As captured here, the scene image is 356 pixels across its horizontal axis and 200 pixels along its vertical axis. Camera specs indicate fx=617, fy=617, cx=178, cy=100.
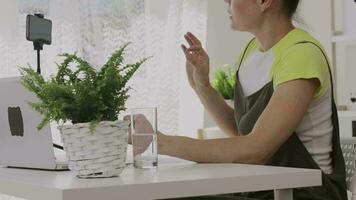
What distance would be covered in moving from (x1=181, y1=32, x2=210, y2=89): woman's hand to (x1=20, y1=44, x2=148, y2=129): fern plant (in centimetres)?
58

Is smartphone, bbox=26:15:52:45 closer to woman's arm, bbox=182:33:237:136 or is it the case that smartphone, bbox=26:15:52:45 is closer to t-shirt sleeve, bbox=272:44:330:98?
woman's arm, bbox=182:33:237:136

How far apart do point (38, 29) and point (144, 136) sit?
0.47 metres

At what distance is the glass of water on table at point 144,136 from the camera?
48.3 inches

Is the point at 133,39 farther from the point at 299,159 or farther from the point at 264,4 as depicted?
the point at 299,159

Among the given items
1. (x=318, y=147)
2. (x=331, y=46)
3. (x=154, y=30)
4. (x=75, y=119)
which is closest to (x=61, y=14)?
(x=154, y=30)

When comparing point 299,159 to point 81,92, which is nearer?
point 81,92

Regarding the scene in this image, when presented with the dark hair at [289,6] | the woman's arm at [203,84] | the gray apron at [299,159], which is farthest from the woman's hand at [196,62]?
the dark hair at [289,6]

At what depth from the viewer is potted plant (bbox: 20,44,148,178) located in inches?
42.0

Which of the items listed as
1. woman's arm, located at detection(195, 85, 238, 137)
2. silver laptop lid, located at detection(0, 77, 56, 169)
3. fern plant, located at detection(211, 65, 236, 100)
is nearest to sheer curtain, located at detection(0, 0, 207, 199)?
fern plant, located at detection(211, 65, 236, 100)

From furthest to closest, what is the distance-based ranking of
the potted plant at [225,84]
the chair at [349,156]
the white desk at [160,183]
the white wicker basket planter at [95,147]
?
the potted plant at [225,84] < the chair at [349,156] < the white wicker basket planter at [95,147] < the white desk at [160,183]

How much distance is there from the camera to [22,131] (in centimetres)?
131

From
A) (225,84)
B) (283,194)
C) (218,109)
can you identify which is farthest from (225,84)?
(283,194)

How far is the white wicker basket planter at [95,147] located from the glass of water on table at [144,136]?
0.13 metres

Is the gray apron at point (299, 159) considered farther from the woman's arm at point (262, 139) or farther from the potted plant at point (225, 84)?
the potted plant at point (225, 84)
